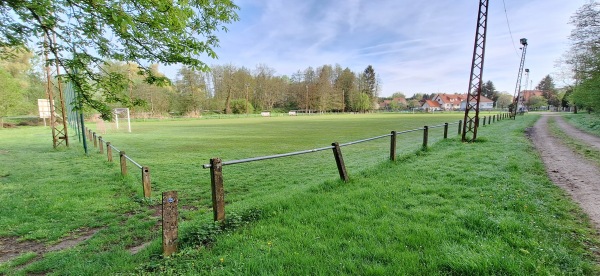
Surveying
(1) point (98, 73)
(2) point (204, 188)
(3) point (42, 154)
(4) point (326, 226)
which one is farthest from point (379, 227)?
(3) point (42, 154)

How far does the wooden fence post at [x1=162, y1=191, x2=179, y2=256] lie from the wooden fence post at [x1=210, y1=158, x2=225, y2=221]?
567 millimetres

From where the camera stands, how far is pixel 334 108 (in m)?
84.1

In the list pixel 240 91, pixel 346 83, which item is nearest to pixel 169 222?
pixel 240 91

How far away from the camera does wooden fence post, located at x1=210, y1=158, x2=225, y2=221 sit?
3.62 meters

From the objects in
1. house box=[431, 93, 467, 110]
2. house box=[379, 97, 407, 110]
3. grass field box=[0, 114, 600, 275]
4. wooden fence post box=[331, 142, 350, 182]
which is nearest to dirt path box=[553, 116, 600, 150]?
grass field box=[0, 114, 600, 275]

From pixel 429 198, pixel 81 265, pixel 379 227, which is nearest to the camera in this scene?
pixel 81 265

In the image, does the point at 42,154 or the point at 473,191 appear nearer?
the point at 473,191

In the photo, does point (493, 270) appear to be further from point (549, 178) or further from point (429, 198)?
point (549, 178)

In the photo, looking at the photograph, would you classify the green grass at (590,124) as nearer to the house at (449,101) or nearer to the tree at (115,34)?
the tree at (115,34)

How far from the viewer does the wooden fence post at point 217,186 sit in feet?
11.9

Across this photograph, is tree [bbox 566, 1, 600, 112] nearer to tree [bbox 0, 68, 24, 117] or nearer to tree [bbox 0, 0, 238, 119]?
tree [bbox 0, 0, 238, 119]

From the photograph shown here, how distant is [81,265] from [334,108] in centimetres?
8259

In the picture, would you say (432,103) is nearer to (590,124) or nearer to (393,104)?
(393,104)

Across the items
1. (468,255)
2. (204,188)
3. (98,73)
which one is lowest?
(204,188)
